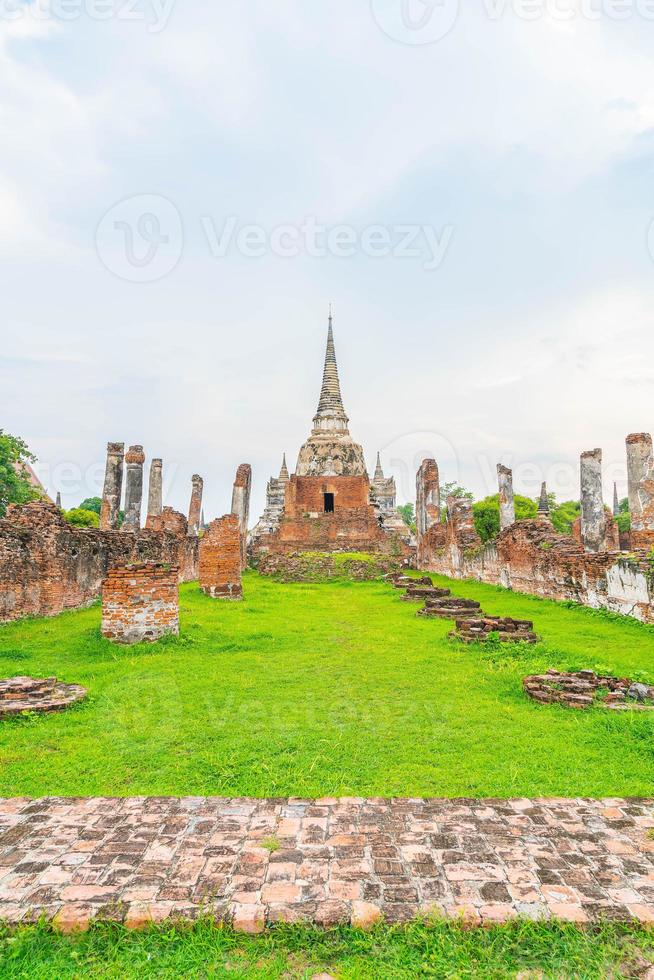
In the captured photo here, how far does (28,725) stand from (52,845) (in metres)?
2.18

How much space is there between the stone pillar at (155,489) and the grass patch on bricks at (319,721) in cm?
1546

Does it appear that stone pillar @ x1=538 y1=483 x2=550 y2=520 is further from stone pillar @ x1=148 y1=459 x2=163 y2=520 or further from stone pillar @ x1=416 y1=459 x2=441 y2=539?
stone pillar @ x1=148 y1=459 x2=163 y2=520

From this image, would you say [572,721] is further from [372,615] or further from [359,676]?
[372,615]

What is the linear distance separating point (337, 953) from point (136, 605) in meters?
6.79

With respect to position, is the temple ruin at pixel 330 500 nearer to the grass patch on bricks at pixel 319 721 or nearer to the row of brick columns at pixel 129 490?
the row of brick columns at pixel 129 490

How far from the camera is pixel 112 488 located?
20.3m

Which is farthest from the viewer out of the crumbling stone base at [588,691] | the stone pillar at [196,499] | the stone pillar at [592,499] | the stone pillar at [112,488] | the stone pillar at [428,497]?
the stone pillar at [196,499]

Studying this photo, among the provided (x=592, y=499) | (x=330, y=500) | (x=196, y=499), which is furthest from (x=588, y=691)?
(x=330, y=500)

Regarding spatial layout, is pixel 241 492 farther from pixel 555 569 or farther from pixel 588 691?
pixel 588 691

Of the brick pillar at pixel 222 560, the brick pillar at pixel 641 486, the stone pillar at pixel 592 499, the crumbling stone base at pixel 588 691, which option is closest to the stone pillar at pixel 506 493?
the stone pillar at pixel 592 499

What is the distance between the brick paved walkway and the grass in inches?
3.2

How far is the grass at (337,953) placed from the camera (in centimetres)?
238

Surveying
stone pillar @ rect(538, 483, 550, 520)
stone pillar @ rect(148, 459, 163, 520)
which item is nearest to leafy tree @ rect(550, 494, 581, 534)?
stone pillar @ rect(538, 483, 550, 520)

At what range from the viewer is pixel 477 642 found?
8500 mm
